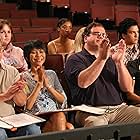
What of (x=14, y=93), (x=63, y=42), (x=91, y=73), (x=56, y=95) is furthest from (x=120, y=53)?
(x=63, y=42)

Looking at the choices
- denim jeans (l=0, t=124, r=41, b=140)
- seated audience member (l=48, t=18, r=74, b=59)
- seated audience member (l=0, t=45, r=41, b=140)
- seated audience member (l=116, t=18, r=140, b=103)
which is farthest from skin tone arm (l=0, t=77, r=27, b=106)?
seated audience member (l=48, t=18, r=74, b=59)

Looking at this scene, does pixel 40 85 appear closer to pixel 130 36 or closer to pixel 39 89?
pixel 39 89

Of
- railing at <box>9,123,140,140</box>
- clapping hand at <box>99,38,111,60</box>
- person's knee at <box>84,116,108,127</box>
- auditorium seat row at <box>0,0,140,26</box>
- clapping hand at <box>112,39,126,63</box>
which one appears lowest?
person's knee at <box>84,116,108,127</box>

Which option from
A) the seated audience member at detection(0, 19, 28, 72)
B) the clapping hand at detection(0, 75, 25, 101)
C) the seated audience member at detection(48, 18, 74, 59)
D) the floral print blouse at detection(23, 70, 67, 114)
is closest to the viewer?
the clapping hand at detection(0, 75, 25, 101)

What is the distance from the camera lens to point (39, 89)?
166 cm

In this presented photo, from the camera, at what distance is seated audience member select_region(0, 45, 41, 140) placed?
4.66 feet

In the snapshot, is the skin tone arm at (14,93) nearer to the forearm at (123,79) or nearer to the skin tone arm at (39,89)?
the skin tone arm at (39,89)

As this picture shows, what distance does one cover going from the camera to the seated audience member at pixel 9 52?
1894 mm

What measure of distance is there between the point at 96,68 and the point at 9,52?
683mm

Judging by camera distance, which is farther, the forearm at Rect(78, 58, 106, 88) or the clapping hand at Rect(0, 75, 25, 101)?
the forearm at Rect(78, 58, 106, 88)

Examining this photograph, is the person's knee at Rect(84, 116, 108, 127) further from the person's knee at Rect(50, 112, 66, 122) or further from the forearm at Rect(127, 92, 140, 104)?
the forearm at Rect(127, 92, 140, 104)

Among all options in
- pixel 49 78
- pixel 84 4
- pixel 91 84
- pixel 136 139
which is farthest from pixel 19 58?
pixel 84 4

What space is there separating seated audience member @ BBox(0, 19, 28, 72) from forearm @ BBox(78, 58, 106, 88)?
442mm

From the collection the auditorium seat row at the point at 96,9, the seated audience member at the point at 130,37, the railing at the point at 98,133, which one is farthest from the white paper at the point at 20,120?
the auditorium seat row at the point at 96,9
